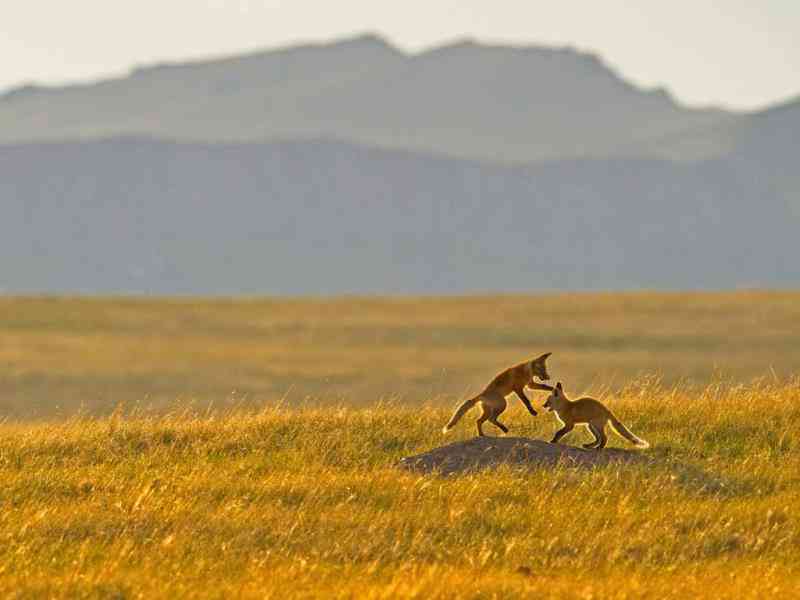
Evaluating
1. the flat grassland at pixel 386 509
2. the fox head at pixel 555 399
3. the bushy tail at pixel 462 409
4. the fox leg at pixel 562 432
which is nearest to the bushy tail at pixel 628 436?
the flat grassland at pixel 386 509

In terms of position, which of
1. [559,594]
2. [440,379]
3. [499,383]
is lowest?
[440,379]

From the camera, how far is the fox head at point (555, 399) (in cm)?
1463

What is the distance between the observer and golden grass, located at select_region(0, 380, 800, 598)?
1131cm

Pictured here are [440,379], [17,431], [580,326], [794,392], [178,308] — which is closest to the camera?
[17,431]

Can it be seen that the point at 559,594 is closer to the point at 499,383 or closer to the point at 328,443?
the point at 499,383

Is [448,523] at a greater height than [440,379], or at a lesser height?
greater

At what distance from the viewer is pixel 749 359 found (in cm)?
6238

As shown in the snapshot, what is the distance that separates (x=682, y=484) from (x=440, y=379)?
1875 inches

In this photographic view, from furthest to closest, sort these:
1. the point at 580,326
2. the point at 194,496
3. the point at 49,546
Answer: the point at 580,326, the point at 194,496, the point at 49,546

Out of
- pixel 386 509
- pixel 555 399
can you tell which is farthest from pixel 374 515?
pixel 555 399

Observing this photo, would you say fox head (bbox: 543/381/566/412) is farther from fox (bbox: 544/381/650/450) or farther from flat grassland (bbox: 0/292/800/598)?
flat grassland (bbox: 0/292/800/598)

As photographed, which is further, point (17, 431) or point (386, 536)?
point (17, 431)

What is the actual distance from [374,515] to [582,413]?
2.69 meters

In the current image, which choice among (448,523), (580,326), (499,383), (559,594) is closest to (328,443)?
(499,383)
